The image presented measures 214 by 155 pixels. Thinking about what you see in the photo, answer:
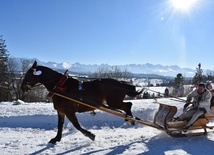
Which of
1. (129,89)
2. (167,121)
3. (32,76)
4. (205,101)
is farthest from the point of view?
(129,89)

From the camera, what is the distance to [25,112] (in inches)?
490

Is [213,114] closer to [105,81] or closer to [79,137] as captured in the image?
[105,81]

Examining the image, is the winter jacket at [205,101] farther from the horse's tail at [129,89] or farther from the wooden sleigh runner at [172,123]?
the horse's tail at [129,89]

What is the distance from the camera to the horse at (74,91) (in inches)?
299

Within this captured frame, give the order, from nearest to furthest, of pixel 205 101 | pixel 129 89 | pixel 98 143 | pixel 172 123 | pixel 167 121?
pixel 98 143 → pixel 167 121 → pixel 205 101 → pixel 172 123 → pixel 129 89

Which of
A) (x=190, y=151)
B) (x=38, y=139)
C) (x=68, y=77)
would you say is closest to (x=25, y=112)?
(x=38, y=139)

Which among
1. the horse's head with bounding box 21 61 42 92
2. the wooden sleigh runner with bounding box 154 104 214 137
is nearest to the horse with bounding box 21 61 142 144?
the horse's head with bounding box 21 61 42 92

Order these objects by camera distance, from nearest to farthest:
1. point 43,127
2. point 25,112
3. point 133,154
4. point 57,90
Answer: point 133,154 < point 57,90 < point 43,127 < point 25,112

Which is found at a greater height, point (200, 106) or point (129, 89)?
point (129, 89)

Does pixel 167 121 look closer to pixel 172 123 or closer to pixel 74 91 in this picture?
pixel 172 123

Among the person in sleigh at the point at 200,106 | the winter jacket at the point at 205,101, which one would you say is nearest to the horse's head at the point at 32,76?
the person in sleigh at the point at 200,106

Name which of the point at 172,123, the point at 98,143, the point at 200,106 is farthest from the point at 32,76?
the point at 200,106

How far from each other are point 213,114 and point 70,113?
14.5 feet

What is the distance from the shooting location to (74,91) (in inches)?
307
